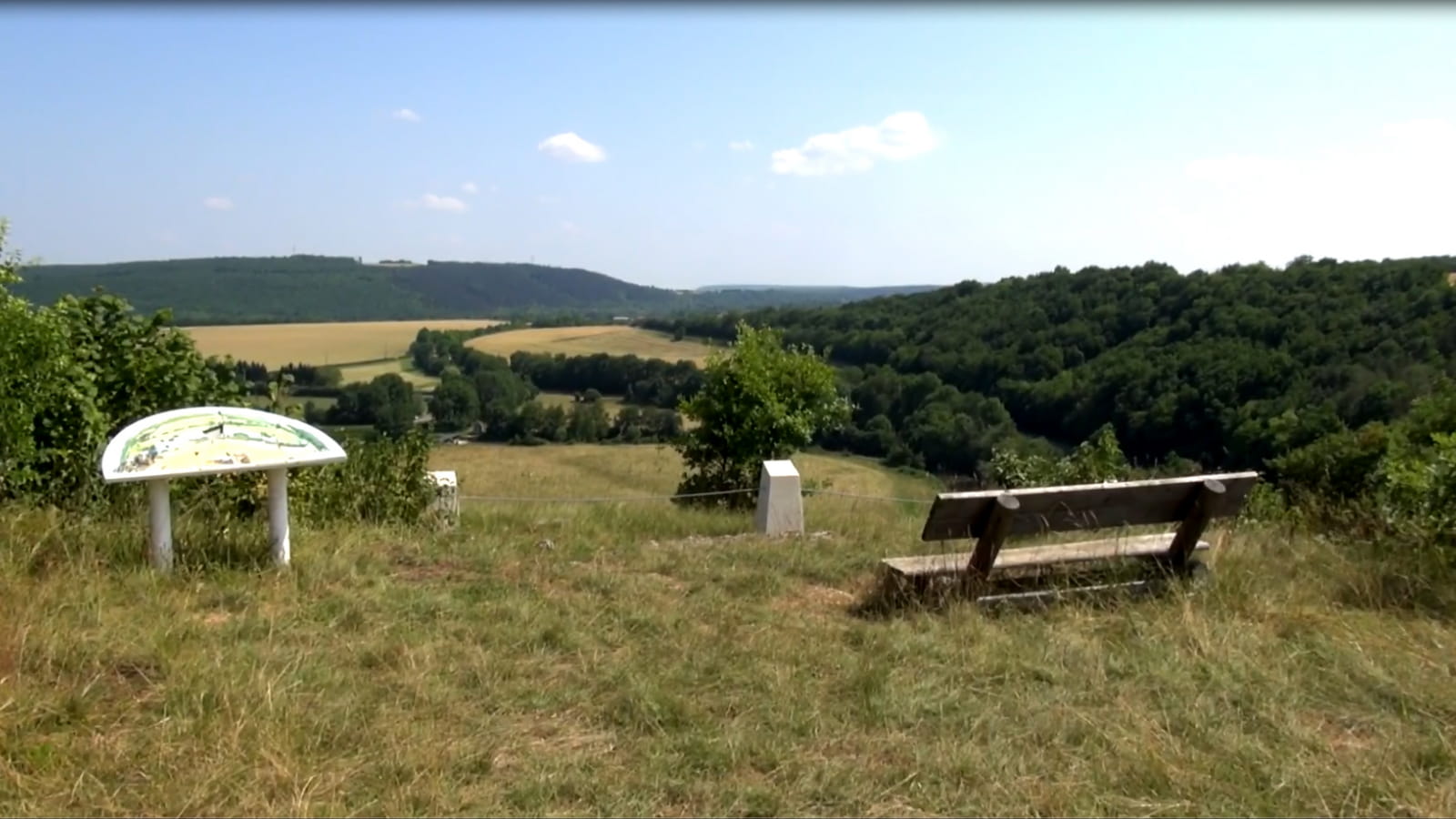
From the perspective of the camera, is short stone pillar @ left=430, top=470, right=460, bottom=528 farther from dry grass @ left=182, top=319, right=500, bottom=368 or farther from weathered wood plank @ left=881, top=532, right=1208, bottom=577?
dry grass @ left=182, top=319, right=500, bottom=368

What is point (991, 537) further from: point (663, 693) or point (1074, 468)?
point (1074, 468)

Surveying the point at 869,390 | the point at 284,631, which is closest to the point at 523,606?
the point at 284,631

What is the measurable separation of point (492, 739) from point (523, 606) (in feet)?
4.54

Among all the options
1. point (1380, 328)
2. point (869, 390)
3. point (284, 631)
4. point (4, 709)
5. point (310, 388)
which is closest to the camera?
point (4, 709)

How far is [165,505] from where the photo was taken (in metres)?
4.82

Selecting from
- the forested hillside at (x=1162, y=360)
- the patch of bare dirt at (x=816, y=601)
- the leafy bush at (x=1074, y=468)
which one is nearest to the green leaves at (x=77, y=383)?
the patch of bare dirt at (x=816, y=601)

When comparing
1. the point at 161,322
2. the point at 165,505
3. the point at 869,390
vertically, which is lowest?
the point at 869,390

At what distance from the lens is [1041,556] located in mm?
5234

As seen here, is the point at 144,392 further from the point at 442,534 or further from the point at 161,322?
the point at 442,534

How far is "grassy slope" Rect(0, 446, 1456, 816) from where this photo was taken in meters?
2.96

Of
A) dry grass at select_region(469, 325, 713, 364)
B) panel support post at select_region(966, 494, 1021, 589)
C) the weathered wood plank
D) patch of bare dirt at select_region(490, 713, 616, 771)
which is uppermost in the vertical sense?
panel support post at select_region(966, 494, 1021, 589)

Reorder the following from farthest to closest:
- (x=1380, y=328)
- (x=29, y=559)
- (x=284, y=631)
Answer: (x=1380, y=328)
(x=29, y=559)
(x=284, y=631)

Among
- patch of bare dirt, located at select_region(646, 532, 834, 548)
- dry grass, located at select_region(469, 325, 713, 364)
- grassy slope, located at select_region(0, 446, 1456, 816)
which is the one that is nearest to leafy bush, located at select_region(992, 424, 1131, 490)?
patch of bare dirt, located at select_region(646, 532, 834, 548)

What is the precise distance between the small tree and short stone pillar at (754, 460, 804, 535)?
3960 mm
